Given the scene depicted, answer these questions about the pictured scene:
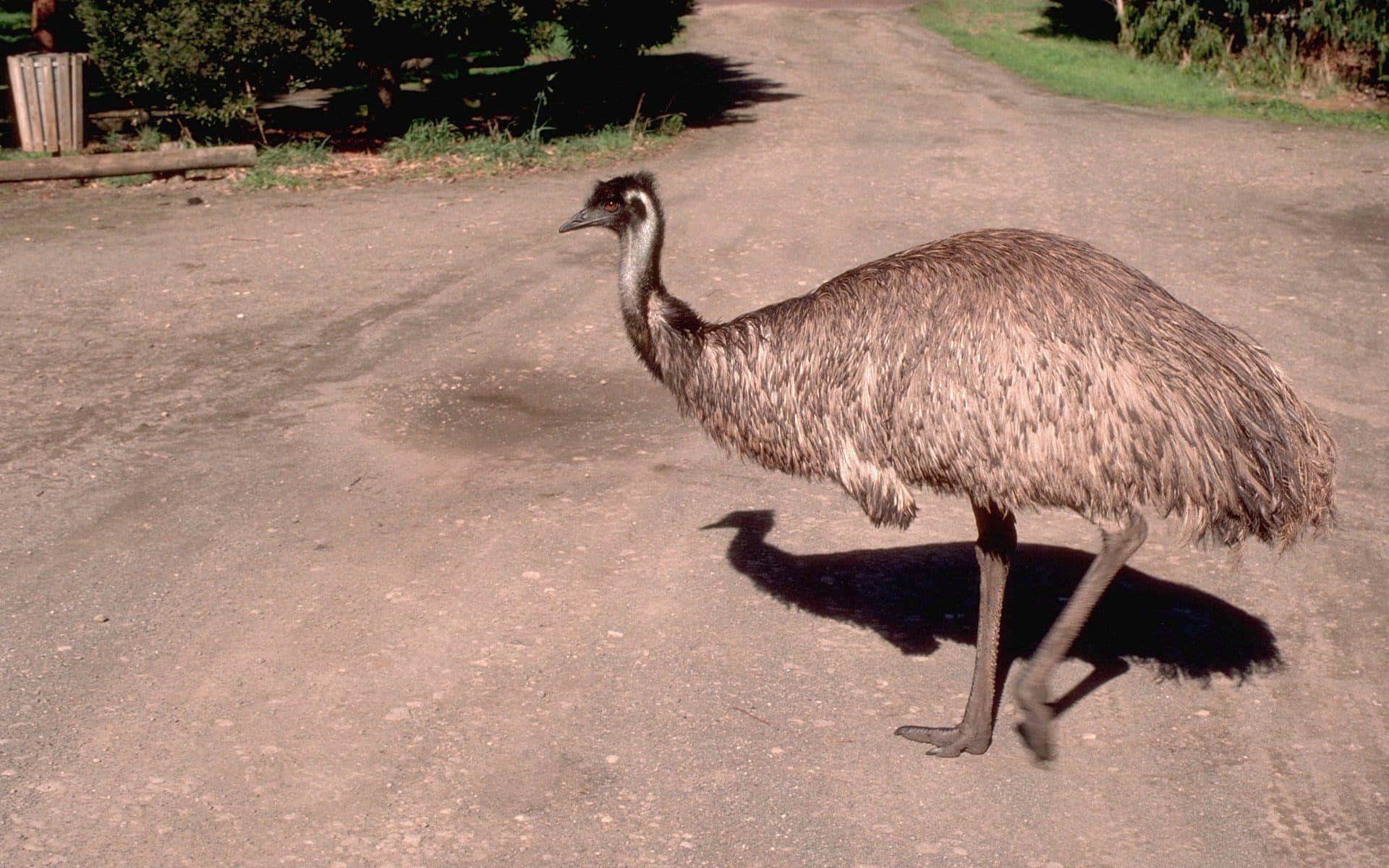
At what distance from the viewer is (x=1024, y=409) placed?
16.7 ft

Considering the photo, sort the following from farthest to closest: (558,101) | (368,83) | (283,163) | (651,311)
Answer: (558,101) < (368,83) < (283,163) < (651,311)

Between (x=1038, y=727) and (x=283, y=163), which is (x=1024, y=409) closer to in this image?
(x=1038, y=727)

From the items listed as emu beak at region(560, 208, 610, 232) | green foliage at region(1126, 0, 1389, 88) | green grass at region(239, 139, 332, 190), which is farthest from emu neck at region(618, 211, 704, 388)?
green foliage at region(1126, 0, 1389, 88)

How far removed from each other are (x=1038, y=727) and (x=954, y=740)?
1.02 feet

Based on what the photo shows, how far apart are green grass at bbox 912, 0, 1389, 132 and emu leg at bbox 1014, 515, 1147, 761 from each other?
49.6 feet

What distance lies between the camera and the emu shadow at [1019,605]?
628cm

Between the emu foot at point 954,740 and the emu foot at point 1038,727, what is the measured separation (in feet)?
0.51

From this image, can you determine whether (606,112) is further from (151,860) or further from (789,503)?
(151,860)

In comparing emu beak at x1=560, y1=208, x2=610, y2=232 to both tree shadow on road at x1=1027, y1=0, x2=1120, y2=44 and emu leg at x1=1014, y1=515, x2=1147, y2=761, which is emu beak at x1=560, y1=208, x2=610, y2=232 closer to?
emu leg at x1=1014, y1=515, x2=1147, y2=761

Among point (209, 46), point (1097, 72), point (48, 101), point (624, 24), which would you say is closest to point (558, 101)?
point (624, 24)

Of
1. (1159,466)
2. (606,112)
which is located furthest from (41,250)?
(1159,466)

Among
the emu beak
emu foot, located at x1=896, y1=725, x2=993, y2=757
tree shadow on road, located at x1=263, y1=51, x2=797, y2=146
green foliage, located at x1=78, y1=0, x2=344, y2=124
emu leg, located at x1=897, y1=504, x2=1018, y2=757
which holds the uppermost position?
green foliage, located at x1=78, y1=0, x2=344, y2=124

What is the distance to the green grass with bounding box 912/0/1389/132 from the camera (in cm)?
1934

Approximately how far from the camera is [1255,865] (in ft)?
15.9
